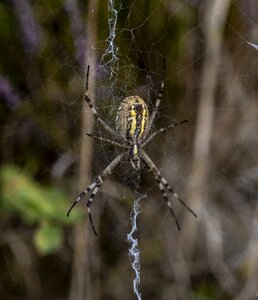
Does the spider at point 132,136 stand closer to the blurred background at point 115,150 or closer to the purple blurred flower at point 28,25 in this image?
the blurred background at point 115,150

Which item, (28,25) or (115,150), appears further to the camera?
(115,150)

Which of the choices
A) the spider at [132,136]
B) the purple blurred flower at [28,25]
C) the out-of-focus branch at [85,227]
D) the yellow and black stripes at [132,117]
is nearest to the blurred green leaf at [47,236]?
the out-of-focus branch at [85,227]

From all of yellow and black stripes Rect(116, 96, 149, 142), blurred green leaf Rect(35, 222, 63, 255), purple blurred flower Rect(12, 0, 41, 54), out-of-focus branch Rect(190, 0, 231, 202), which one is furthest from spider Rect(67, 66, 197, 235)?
purple blurred flower Rect(12, 0, 41, 54)

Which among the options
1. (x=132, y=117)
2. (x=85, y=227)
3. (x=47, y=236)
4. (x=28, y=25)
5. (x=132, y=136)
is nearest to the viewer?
(x=132, y=117)

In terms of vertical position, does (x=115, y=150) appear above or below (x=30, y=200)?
above

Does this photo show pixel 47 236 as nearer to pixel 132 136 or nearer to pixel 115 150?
pixel 115 150

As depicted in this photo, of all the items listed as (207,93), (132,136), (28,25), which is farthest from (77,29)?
(207,93)
